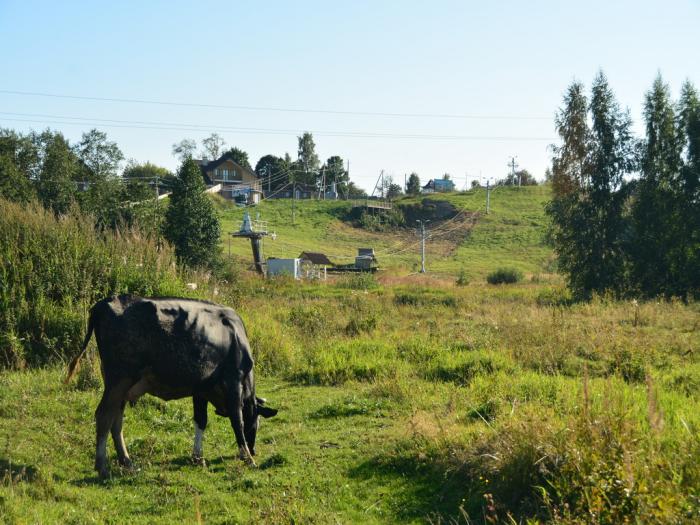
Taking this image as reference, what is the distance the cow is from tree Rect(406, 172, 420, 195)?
110m

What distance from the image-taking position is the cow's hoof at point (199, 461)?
29.0 feet

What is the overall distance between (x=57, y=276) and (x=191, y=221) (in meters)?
24.5

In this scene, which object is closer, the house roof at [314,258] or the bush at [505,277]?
the bush at [505,277]

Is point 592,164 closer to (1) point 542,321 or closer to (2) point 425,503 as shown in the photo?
(1) point 542,321

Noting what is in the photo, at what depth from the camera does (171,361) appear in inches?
354

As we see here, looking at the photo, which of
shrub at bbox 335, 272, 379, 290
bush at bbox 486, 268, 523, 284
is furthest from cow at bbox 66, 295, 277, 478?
bush at bbox 486, 268, 523, 284

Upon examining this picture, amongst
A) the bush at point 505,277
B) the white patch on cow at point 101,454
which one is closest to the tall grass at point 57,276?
the white patch on cow at point 101,454

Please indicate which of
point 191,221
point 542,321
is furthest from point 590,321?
point 191,221

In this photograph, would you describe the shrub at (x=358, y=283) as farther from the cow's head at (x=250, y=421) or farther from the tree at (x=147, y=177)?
the cow's head at (x=250, y=421)

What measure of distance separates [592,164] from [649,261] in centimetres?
601

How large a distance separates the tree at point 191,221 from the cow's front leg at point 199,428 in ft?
97.5

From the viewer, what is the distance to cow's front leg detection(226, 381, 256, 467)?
9099mm

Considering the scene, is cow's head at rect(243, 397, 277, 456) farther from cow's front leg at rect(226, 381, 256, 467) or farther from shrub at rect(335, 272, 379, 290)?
shrub at rect(335, 272, 379, 290)

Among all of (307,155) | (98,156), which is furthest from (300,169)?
(98,156)
